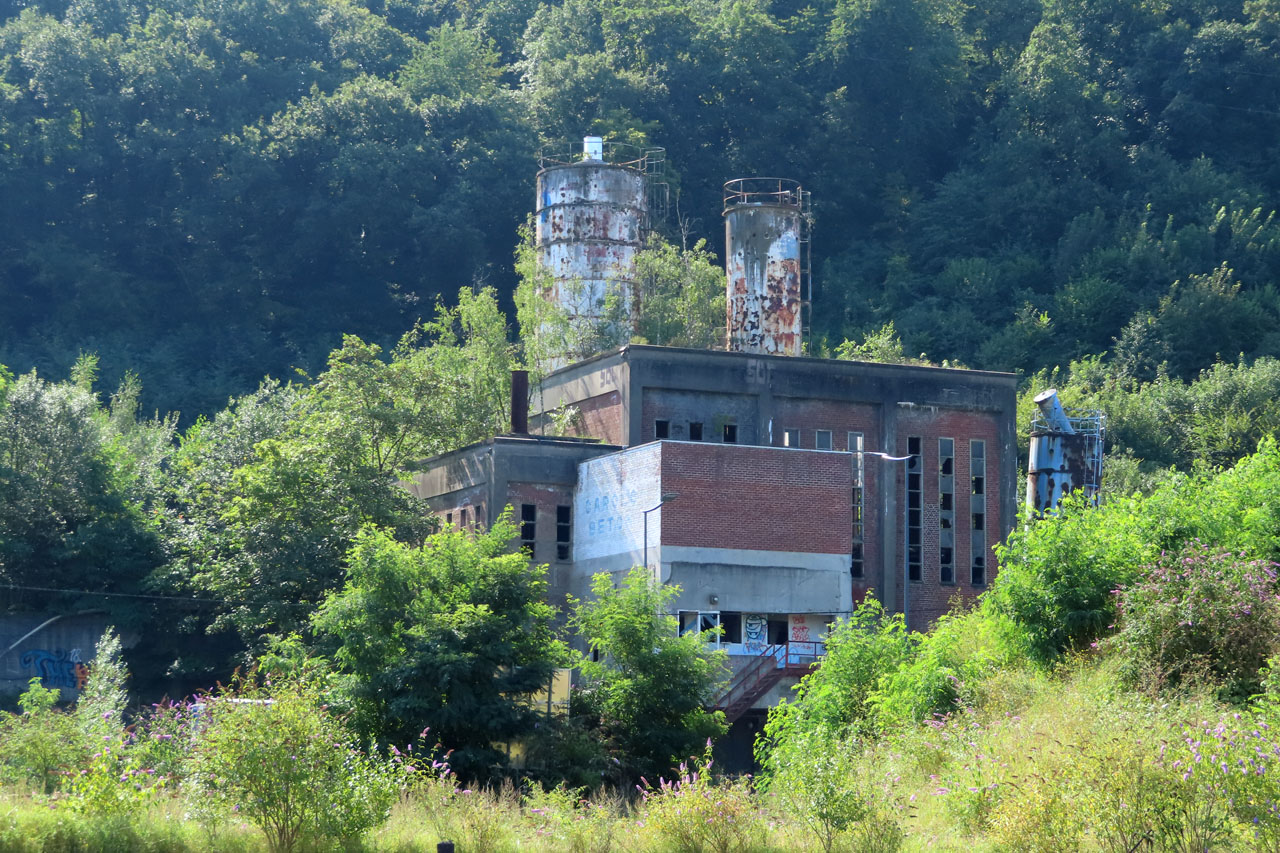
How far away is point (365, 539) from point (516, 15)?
224ft

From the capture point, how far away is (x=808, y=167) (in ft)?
281

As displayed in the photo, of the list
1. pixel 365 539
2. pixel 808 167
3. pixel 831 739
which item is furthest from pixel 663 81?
pixel 831 739

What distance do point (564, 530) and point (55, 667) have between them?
13.5 meters

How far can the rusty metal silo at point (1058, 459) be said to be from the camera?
44.4 meters

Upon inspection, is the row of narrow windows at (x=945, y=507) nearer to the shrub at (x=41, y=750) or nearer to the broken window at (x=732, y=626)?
the broken window at (x=732, y=626)

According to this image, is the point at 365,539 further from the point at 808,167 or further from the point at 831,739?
the point at 808,167

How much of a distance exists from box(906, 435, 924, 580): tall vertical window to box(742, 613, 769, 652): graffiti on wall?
7.52 m

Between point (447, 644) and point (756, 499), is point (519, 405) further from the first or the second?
point (447, 644)

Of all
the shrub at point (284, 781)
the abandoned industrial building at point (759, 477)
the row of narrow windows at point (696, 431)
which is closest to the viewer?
the shrub at point (284, 781)

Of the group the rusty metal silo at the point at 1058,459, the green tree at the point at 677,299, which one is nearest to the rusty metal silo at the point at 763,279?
the green tree at the point at 677,299

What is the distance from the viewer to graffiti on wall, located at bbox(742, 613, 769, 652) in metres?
42.4

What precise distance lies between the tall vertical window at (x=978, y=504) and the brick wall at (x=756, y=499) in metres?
6.70

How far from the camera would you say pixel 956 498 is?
163ft

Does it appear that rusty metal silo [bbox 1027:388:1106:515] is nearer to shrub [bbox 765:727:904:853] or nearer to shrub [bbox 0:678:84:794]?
shrub [bbox 765:727:904:853]
